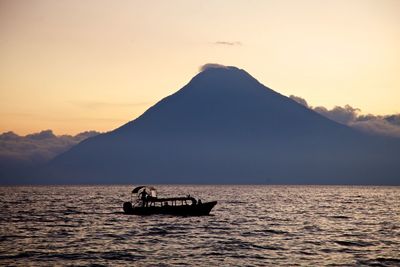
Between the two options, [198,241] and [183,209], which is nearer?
[198,241]

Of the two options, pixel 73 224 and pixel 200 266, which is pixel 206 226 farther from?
pixel 200 266

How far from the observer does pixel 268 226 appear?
184 feet

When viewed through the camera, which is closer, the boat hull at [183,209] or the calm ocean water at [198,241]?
the calm ocean water at [198,241]

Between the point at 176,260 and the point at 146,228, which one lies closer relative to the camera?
the point at 176,260

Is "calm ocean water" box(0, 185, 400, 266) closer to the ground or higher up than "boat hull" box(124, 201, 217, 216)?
closer to the ground

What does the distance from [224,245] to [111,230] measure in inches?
591

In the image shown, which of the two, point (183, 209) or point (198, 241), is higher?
point (183, 209)

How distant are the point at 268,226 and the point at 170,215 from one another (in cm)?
1691

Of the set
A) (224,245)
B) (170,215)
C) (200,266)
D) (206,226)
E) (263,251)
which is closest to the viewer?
(200,266)

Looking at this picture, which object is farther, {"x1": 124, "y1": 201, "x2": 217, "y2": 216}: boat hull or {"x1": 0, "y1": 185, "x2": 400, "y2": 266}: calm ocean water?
{"x1": 124, "y1": 201, "x2": 217, "y2": 216}: boat hull

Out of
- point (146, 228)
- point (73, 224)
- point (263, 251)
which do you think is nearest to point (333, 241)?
point (263, 251)

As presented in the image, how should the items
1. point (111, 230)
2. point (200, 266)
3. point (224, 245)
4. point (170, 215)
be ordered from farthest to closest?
point (170, 215)
point (111, 230)
point (224, 245)
point (200, 266)

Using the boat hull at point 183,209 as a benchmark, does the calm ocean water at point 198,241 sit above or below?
below

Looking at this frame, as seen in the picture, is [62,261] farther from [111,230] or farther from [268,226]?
[268,226]
